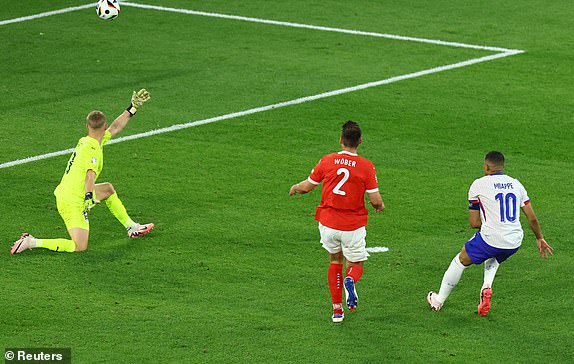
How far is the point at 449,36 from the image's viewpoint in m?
25.5

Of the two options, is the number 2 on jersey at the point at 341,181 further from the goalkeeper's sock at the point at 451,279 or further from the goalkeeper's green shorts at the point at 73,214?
the goalkeeper's green shorts at the point at 73,214

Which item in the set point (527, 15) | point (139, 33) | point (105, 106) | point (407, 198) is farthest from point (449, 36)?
point (407, 198)

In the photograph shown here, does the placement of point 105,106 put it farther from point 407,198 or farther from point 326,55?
point 407,198

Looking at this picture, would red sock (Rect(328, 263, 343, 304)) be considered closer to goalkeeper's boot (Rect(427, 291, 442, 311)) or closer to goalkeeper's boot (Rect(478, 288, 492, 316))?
goalkeeper's boot (Rect(427, 291, 442, 311))

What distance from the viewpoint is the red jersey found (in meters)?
12.2

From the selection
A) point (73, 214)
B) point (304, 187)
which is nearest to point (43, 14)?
point (73, 214)

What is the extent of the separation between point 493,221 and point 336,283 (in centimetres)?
165

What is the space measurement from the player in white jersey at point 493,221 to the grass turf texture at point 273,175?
44 centimetres

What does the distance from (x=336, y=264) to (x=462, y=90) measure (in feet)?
32.1

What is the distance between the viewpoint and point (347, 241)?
12.3m

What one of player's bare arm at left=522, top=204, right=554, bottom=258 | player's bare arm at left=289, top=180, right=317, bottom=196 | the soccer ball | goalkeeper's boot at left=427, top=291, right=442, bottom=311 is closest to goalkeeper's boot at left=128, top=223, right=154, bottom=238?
player's bare arm at left=289, top=180, right=317, bottom=196

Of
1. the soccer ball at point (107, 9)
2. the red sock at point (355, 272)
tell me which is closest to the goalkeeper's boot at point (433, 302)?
the red sock at point (355, 272)

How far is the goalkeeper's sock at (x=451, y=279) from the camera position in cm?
1248

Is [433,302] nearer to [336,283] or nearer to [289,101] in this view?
[336,283]
